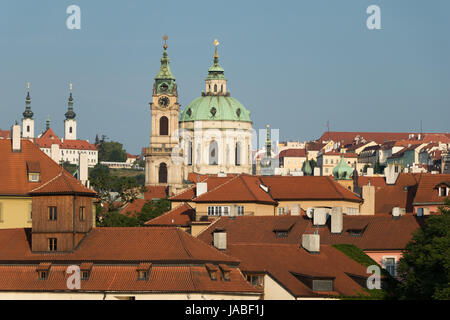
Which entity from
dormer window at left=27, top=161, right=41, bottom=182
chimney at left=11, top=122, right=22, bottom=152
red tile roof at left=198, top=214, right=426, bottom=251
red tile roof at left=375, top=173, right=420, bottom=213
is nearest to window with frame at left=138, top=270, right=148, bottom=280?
red tile roof at left=198, top=214, right=426, bottom=251

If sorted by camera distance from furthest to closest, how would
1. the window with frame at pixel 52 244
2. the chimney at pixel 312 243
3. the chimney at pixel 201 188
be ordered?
the chimney at pixel 201 188 → the chimney at pixel 312 243 → the window with frame at pixel 52 244

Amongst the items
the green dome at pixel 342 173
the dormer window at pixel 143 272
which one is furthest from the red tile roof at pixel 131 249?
the green dome at pixel 342 173

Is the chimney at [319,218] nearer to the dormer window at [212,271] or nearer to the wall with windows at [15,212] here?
the wall with windows at [15,212]

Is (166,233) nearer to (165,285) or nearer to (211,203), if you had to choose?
(165,285)

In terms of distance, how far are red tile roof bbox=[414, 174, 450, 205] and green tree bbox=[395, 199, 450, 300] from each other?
35697 millimetres

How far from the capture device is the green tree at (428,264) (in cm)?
5991

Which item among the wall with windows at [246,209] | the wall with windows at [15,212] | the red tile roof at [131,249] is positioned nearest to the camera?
the red tile roof at [131,249]

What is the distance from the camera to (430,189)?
106312 mm

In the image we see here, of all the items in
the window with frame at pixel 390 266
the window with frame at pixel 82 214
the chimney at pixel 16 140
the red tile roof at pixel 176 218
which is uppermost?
the chimney at pixel 16 140

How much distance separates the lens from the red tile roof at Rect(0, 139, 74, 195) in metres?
82.9

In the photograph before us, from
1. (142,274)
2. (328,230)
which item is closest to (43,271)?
(142,274)

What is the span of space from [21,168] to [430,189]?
118 ft

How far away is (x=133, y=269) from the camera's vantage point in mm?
59562

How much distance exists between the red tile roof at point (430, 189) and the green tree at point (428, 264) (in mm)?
35697
